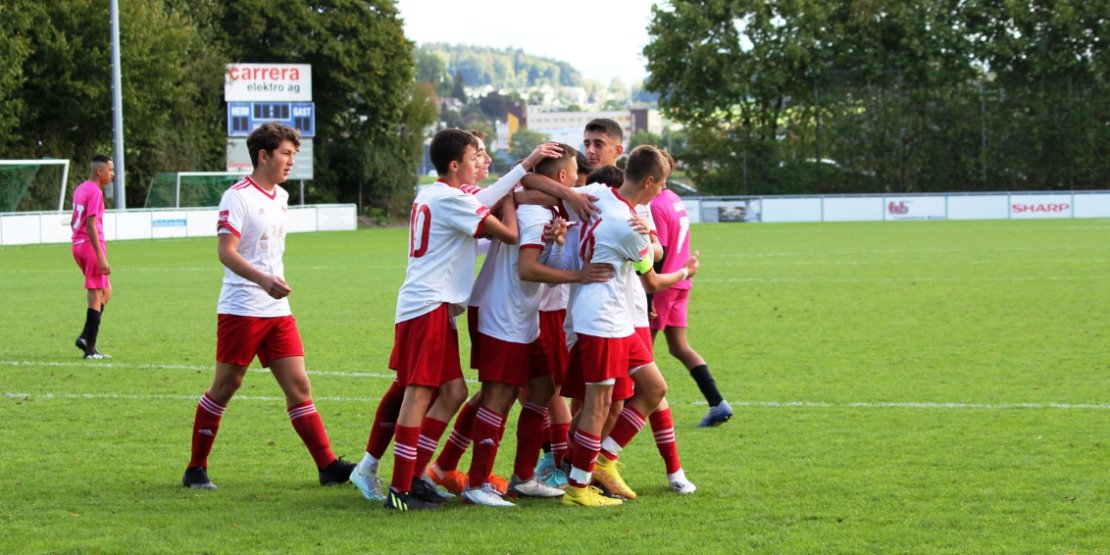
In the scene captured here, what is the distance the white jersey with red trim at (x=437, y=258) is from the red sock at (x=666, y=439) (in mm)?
1127

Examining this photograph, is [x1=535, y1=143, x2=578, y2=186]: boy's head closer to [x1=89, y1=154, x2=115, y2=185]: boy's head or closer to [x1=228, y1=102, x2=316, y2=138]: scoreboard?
Result: [x1=89, y1=154, x2=115, y2=185]: boy's head

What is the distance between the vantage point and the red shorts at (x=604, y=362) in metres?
6.04

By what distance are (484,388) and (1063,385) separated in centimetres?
527

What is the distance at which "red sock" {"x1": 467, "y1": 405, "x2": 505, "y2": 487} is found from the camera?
6.19 metres

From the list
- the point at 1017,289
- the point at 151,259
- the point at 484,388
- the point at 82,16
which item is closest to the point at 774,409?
the point at 484,388

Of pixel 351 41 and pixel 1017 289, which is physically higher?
pixel 351 41

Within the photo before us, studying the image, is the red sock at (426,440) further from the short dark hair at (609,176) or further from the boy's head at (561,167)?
the short dark hair at (609,176)

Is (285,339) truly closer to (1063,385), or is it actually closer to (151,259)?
(1063,385)

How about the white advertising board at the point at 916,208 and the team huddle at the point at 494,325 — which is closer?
the team huddle at the point at 494,325

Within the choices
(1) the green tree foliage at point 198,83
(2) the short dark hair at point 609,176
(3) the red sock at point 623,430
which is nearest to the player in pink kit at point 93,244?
(2) the short dark hair at point 609,176

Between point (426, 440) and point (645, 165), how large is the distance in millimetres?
1617

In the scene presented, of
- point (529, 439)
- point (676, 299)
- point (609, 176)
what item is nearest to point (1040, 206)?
point (676, 299)

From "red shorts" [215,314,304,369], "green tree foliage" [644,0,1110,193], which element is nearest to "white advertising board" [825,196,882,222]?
"green tree foliage" [644,0,1110,193]

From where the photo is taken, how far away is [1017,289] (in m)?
18.0
